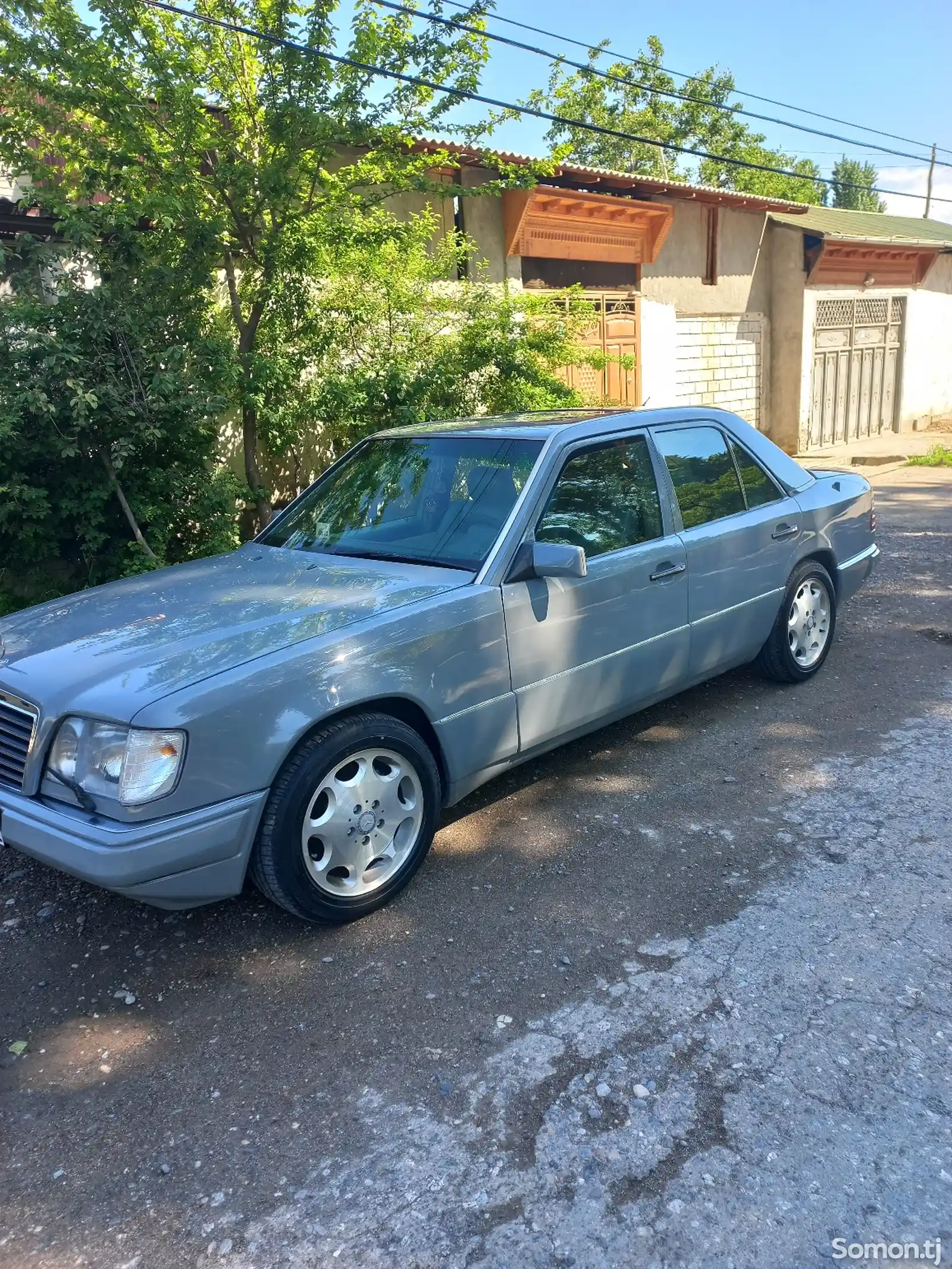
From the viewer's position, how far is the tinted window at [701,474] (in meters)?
4.74

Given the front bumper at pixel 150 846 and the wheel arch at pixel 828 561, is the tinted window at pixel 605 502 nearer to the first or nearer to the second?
the wheel arch at pixel 828 561

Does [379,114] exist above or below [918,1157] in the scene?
above

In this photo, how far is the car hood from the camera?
3090mm

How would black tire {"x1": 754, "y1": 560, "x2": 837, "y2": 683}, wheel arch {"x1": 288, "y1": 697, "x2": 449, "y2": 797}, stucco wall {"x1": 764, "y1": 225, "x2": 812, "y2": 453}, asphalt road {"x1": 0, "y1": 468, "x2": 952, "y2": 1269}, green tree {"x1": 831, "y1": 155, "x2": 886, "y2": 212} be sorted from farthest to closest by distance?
green tree {"x1": 831, "y1": 155, "x2": 886, "y2": 212}
stucco wall {"x1": 764, "y1": 225, "x2": 812, "y2": 453}
black tire {"x1": 754, "y1": 560, "x2": 837, "y2": 683}
wheel arch {"x1": 288, "y1": 697, "x2": 449, "y2": 797}
asphalt road {"x1": 0, "y1": 468, "x2": 952, "y2": 1269}

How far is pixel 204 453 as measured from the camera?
24.8 ft

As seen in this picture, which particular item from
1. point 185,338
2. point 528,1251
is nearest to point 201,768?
point 528,1251

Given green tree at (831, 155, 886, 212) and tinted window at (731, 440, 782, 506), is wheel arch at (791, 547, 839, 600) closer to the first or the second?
tinted window at (731, 440, 782, 506)

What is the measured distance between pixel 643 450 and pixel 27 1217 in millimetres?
3705

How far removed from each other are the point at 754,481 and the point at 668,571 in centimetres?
113

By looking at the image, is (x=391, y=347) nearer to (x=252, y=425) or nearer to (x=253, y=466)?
(x=252, y=425)

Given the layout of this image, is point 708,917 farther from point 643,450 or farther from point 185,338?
point 185,338

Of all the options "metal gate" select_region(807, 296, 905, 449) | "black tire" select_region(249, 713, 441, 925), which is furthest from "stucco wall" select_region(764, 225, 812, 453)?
"black tire" select_region(249, 713, 441, 925)

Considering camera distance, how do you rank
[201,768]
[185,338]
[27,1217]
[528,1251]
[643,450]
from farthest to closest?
1. [185,338]
2. [643,450]
3. [201,768]
4. [27,1217]
5. [528,1251]

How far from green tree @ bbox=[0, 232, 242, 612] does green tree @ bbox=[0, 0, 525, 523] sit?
0.35 m
